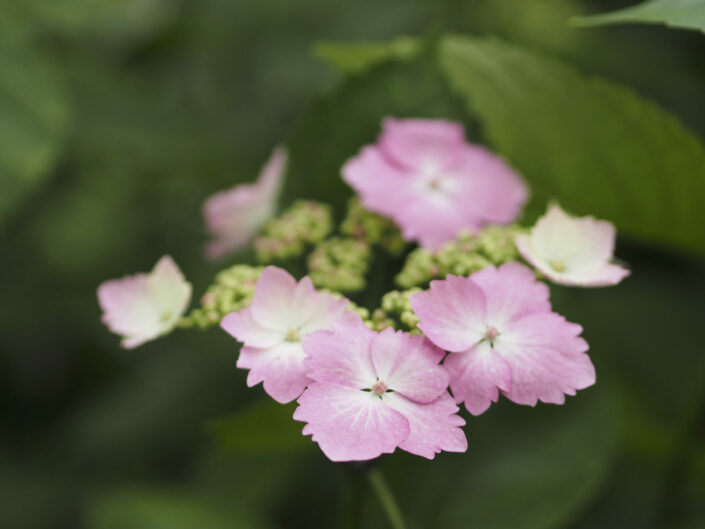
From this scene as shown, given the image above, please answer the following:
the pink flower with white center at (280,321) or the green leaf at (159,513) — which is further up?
the pink flower with white center at (280,321)

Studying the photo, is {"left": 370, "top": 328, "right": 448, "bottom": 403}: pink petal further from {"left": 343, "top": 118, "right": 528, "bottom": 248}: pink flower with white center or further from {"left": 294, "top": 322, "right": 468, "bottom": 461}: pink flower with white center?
{"left": 343, "top": 118, "right": 528, "bottom": 248}: pink flower with white center

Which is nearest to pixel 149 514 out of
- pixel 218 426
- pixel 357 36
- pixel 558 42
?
pixel 218 426

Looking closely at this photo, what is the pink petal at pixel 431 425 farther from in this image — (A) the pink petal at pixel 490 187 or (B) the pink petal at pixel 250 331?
(A) the pink petal at pixel 490 187

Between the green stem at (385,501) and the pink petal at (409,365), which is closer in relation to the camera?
the pink petal at (409,365)

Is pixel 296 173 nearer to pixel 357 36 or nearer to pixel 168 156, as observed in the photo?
pixel 168 156

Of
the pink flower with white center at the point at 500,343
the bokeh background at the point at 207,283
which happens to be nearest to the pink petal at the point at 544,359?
the pink flower with white center at the point at 500,343

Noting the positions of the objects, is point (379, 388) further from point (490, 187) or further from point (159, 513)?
point (159, 513)

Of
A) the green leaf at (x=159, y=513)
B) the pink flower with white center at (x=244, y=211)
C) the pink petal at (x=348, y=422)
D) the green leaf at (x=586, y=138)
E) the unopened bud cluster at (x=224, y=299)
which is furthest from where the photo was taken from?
the green leaf at (x=159, y=513)

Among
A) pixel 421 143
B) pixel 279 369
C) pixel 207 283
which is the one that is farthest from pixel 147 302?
pixel 207 283
